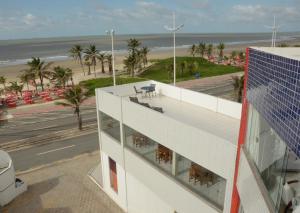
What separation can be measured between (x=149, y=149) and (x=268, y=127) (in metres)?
8.52

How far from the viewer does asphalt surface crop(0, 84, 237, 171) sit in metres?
24.4

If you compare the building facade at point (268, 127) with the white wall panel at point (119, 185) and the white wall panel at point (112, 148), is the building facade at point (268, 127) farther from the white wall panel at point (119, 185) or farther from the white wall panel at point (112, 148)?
the white wall panel at point (119, 185)

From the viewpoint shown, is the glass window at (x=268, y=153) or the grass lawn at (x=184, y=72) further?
the grass lawn at (x=184, y=72)

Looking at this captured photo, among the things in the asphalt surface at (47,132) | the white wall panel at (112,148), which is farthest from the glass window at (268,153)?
the asphalt surface at (47,132)

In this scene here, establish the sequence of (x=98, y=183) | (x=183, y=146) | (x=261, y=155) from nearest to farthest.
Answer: (x=261, y=155)
(x=183, y=146)
(x=98, y=183)

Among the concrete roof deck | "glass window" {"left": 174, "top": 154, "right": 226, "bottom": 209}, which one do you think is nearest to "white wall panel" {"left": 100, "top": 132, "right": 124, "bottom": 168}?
the concrete roof deck

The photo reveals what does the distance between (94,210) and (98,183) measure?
3122mm

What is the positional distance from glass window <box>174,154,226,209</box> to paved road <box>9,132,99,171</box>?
15.2 m

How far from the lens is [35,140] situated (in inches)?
1117

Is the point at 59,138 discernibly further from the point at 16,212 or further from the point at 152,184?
the point at 152,184

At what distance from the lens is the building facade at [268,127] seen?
482cm

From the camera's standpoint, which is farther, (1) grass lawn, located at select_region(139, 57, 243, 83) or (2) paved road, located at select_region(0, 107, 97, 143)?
(1) grass lawn, located at select_region(139, 57, 243, 83)

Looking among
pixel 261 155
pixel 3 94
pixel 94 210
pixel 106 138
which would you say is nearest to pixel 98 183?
pixel 94 210

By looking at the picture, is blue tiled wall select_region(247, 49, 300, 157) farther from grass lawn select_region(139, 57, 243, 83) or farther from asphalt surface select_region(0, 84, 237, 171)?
grass lawn select_region(139, 57, 243, 83)
